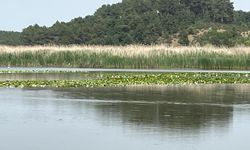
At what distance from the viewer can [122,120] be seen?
16.5 meters

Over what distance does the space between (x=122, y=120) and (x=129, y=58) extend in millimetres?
30599

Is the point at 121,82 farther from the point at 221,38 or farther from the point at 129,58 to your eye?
the point at 221,38

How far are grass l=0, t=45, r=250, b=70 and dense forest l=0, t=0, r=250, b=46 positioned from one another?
36.6m

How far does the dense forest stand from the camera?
93.0 metres

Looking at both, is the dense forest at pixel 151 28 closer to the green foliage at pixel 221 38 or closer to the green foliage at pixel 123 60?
the green foliage at pixel 221 38

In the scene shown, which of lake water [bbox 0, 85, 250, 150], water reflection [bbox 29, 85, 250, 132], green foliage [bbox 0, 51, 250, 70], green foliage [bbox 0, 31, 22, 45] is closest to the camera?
lake water [bbox 0, 85, 250, 150]

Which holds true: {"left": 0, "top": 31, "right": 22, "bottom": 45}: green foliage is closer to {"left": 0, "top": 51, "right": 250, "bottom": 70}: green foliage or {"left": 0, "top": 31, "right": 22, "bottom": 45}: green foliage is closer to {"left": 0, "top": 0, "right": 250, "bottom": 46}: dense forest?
{"left": 0, "top": 0, "right": 250, "bottom": 46}: dense forest

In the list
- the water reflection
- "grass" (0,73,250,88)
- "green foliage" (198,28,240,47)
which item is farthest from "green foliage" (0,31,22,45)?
the water reflection

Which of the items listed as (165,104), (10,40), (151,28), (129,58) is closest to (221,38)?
(151,28)

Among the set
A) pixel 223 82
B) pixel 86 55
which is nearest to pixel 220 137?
pixel 223 82

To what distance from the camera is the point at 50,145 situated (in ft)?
42.8

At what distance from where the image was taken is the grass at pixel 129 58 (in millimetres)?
46344

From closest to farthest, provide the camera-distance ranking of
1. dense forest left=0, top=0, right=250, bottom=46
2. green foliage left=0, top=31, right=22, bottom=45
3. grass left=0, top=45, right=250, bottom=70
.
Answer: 1. grass left=0, top=45, right=250, bottom=70
2. dense forest left=0, top=0, right=250, bottom=46
3. green foliage left=0, top=31, right=22, bottom=45

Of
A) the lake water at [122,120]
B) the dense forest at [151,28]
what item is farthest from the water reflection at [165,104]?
the dense forest at [151,28]
